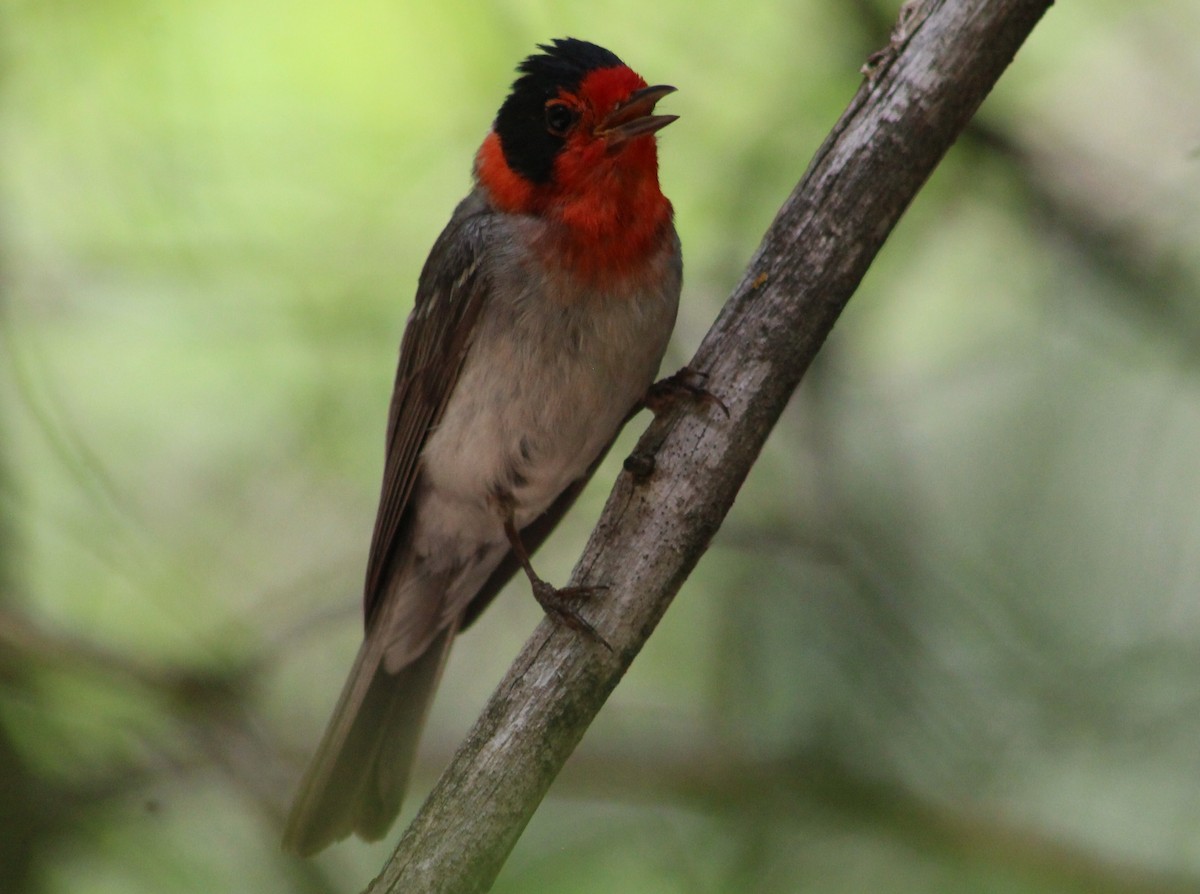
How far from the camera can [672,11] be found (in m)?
5.45

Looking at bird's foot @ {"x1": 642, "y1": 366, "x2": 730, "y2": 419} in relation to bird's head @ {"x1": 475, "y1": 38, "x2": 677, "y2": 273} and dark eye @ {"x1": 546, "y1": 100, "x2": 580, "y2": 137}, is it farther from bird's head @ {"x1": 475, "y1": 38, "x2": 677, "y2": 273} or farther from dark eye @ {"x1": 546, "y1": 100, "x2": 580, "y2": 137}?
dark eye @ {"x1": 546, "y1": 100, "x2": 580, "y2": 137}

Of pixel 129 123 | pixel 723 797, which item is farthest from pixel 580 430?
pixel 129 123

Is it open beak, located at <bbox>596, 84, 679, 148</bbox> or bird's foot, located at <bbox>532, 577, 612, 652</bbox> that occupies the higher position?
open beak, located at <bbox>596, 84, 679, 148</bbox>

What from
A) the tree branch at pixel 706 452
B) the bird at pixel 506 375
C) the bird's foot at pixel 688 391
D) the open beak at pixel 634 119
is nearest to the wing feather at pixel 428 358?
the bird at pixel 506 375

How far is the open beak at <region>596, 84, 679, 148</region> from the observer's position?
11.9 feet

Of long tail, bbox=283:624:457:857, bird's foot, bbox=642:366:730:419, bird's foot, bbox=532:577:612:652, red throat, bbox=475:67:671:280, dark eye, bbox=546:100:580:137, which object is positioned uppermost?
dark eye, bbox=546:100:580:137

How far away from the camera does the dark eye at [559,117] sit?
12.6 ft

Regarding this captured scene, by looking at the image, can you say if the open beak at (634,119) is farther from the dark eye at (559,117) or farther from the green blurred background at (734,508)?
the green blurred background at (734,508)

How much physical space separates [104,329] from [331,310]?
0.98m

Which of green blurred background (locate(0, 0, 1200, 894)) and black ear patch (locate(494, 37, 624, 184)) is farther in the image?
green blurred background (locate(0, 0, 1200, 894))

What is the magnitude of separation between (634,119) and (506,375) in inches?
34.0

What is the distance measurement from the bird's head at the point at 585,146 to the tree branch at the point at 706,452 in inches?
35.5

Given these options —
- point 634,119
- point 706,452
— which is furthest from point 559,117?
point 706,452

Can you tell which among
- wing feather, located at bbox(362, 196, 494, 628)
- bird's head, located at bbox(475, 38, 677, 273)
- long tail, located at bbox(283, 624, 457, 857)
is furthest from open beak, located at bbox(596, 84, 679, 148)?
long tail, located at bbox(283, 624, 457, 857)
